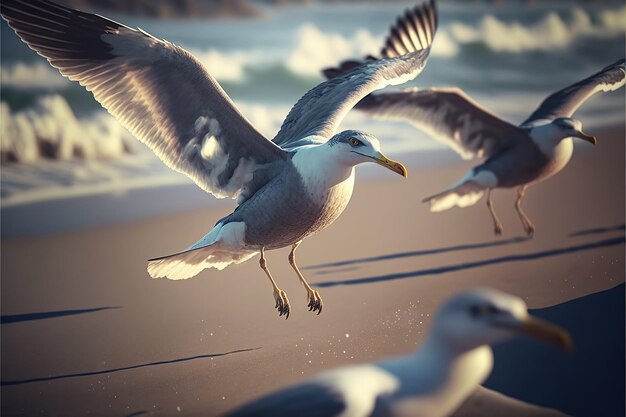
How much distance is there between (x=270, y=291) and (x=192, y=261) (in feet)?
1.20

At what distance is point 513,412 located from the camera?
212cm

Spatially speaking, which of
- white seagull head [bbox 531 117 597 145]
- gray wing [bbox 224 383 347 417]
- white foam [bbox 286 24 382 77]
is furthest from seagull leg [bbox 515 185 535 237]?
gray wing [bbox 224 383 347 417]

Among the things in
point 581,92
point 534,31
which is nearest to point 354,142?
point 581,92

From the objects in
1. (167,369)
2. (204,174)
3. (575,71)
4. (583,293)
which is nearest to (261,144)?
(204,174)

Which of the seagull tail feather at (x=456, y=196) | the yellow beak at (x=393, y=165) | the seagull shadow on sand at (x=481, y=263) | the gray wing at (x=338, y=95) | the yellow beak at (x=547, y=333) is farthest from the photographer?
the seagull tail feather at (x=456, y=196)

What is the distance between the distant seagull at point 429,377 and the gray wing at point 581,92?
1798 mm

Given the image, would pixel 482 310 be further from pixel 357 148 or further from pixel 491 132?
pixel 491 132

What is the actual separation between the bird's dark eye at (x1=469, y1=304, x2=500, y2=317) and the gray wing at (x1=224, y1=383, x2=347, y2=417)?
28cm

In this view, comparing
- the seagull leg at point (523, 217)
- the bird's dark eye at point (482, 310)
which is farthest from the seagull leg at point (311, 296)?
the bird's dark eye at point (482, 310)

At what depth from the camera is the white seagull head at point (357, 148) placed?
82.0 inches

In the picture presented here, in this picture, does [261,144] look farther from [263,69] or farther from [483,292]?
[263,69]

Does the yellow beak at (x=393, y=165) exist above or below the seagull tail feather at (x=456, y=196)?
below

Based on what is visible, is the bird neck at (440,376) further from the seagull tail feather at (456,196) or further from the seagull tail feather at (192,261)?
the seagull tail feather at (456,196)

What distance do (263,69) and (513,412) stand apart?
1.95 m
